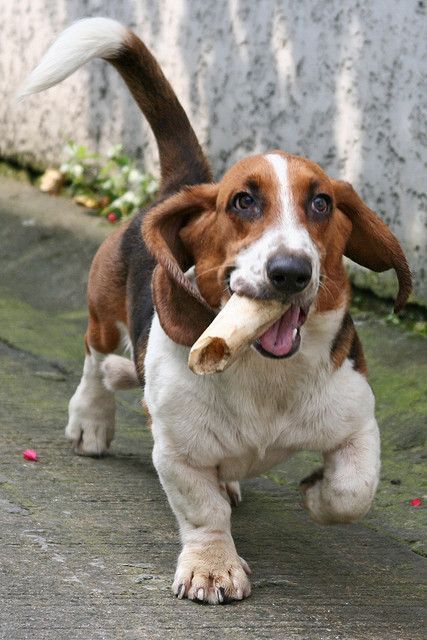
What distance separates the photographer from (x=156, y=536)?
4109mm

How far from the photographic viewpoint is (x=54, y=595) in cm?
349

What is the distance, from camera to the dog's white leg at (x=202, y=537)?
3.58 m

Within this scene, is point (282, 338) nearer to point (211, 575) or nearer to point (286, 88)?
point (211, 575)

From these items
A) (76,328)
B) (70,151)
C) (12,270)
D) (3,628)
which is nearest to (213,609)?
(3,628)

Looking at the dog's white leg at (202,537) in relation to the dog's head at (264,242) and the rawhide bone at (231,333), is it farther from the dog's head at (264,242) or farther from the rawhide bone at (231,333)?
the rawhide bone at (231,333)

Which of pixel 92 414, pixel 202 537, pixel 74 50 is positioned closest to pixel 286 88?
pixel 92 414

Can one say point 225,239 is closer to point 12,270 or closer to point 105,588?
point 105,588

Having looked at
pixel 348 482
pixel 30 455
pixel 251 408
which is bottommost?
pixel 30 455

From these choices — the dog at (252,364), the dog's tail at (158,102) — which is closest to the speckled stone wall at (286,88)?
the dog's tail at (158,102)

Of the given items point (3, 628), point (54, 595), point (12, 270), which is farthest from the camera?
point (12, 270)

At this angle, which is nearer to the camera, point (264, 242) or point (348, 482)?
A: point (264, 242)

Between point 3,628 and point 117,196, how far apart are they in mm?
5369

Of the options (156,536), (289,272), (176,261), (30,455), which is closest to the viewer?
(289,272)

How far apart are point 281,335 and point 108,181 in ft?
16.9
